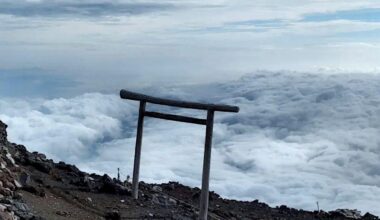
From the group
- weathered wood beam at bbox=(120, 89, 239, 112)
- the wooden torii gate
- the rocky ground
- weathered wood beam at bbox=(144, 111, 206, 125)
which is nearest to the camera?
the rocky ground

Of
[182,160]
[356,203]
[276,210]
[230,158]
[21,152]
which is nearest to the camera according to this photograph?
[21,152]

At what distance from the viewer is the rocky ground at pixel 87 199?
414 inches

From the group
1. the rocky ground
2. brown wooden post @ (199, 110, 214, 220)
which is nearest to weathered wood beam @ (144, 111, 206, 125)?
brown wooden post @ (199, 110, 214, 220)

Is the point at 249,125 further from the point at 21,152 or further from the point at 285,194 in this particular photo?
the point at 21,152

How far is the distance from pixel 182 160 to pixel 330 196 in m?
15.1

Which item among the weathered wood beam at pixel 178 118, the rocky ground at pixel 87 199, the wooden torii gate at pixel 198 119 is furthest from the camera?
the weathered wood beam at pixel 178 118

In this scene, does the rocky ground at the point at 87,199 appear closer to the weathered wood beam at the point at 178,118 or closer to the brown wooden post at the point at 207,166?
the brown wooden post at the point at 207,166

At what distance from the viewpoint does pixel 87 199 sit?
12.2m

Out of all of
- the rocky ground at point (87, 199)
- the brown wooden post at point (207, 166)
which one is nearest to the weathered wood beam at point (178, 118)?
the brown wooden post at point (207, 166)

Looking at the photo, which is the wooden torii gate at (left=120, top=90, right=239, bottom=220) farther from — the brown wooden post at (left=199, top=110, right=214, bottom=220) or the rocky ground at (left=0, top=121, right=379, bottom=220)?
the rocky ground at (left=0, top=121, right=379, bottom=220)

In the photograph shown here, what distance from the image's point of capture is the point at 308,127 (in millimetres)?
111125

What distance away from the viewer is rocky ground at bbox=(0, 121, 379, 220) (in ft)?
34.5

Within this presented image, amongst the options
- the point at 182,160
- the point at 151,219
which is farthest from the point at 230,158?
the point at 151,219

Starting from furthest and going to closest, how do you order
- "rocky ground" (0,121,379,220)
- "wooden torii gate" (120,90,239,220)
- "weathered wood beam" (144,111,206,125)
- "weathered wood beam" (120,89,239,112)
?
"weathered wood beam" (144,111,206,125) < "wooden torii gate" (120,90,239,220) < "weathered wood beam" (120,89,239,112) < "rocky ground" (0,121,379,220)
